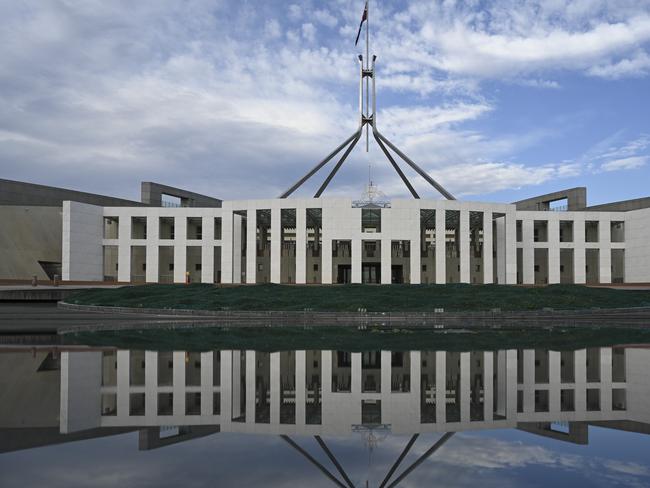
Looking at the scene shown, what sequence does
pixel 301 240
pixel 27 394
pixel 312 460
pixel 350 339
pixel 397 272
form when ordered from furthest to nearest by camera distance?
pixel 397 272
pixel 301 240
pixel 350 339
pixel 27 394
pixel 312 460

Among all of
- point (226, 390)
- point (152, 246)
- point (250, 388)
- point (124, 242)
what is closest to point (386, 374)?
point (250, 388)

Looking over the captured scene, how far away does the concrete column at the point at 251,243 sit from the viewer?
45.8 metres

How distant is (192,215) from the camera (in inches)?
1966

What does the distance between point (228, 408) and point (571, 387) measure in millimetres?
5791

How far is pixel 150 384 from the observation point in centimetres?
940

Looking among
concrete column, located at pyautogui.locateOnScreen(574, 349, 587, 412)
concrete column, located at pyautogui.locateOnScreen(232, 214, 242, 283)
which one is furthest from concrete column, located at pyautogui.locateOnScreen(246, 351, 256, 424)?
concrete column, located at pyautogui.locateOnScreen(232, 214, 242, 283)

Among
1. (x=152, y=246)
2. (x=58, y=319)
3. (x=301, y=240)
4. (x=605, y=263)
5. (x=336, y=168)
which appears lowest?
(x=58, y=319)

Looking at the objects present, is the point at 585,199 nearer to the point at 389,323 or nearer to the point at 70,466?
the point at 389,323

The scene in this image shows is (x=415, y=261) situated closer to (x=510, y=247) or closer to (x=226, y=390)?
(x=510, y=247)

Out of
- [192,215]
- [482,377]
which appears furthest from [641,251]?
[482,377]

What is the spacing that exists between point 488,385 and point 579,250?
47.1m

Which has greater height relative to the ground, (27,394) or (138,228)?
(138,228)

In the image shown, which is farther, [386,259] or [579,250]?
[579,250]

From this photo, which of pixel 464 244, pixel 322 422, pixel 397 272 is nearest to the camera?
pixel 322 422
